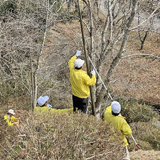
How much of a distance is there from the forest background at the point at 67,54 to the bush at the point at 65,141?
0.35 m

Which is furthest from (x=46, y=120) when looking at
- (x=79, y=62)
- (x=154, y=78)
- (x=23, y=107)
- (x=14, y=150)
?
(x=154, y=78)

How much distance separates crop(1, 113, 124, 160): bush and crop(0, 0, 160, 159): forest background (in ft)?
1.16

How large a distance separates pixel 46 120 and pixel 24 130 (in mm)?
380

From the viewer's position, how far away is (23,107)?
922cm

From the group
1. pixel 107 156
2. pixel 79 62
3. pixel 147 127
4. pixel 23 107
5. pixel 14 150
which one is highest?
pixel 79 62

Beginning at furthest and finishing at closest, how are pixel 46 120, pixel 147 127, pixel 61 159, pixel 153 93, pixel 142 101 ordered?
1. pixel 153 93
2. pixel 142 101
3. pixel 147 127
4. pixel 46 120
5. pixel 61 159

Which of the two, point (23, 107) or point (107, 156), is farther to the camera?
point (23, 107)

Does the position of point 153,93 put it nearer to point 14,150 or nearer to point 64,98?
point 64,98

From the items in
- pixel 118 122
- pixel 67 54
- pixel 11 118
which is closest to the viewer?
pixel 118 122

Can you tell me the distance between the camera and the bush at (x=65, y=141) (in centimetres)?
247

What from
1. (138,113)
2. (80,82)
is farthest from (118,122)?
(138,113)

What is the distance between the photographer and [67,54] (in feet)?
27.6

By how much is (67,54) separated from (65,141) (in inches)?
239

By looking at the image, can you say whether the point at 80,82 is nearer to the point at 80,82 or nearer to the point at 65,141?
the point at 80,82
